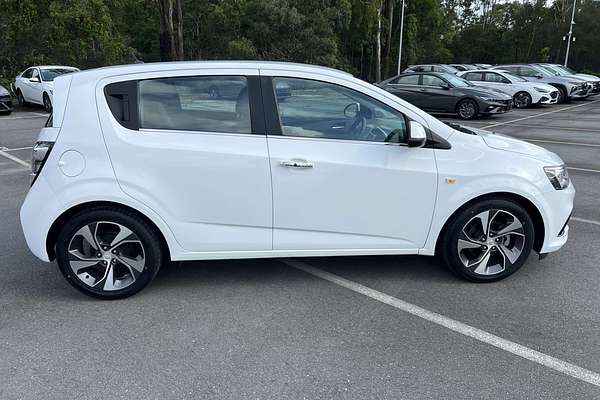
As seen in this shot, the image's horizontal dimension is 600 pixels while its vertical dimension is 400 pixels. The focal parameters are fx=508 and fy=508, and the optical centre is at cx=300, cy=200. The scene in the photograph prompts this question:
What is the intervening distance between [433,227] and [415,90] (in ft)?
46.2

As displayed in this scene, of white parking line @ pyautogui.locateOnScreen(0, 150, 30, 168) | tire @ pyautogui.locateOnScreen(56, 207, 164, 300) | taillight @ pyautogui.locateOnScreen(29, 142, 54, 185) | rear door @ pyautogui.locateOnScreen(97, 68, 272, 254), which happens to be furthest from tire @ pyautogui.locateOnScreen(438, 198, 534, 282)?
white parking line @ pyautogui.locateOnScreen(0, 150, 30, 168)

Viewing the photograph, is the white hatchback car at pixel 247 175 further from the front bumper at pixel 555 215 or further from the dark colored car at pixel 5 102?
the dark colored car at pixel 5 102

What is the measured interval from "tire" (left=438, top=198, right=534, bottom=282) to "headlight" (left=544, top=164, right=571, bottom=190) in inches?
13.2

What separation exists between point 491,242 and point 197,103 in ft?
8.29

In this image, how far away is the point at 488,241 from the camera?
4023 millimetres

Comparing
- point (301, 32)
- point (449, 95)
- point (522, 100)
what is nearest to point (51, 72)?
point (449, 95)

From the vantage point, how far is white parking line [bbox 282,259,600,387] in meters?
2.95

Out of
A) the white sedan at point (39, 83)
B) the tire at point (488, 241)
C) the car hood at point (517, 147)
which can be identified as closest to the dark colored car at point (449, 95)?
the white sedan at point (39, 83)

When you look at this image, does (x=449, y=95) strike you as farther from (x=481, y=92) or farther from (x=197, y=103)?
(x=197, y=103)

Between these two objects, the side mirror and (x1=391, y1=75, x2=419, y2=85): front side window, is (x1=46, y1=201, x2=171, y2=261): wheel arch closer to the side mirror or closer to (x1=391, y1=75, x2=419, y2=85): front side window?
the side mirror

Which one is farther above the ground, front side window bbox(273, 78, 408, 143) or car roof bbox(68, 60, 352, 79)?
car roof bbox(68, 60, 352, 79)

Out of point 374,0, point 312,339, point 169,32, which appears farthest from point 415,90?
point 374,0

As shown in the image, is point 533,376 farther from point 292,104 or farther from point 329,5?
point 329,5

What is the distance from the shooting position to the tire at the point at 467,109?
1602 cm
